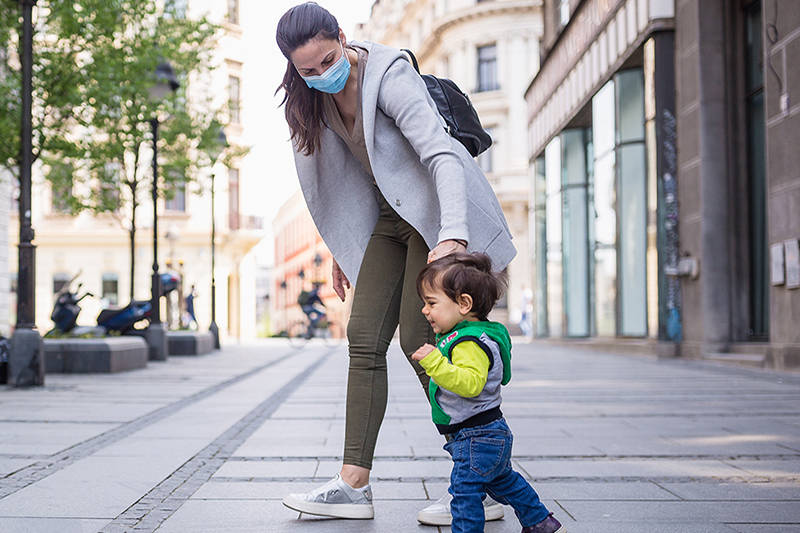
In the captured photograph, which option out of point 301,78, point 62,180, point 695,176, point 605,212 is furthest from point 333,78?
point 62,180

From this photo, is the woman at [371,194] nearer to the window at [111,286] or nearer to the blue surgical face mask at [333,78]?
the blue surgical face mask at [333,78]

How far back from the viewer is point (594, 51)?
16938 mm

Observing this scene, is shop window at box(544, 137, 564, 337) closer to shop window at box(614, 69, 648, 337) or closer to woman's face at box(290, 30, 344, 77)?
shop window at box(614, 69, 648, 337)

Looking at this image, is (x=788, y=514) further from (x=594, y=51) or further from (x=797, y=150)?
(x=594, y=51)

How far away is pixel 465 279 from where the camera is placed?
244 centimetres

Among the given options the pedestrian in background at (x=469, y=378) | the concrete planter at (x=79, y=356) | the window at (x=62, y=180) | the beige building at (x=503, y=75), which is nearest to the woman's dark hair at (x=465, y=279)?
the pedestrian in background at (x=469, y=378)

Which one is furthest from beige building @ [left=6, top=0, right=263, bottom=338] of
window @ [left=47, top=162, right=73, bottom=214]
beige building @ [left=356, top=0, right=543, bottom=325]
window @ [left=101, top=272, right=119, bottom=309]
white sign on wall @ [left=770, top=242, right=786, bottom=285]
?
white sign on wall @ [left=770, top=242, right=786, bottom=285]

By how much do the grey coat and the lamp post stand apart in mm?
5814

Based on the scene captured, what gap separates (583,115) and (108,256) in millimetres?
25991

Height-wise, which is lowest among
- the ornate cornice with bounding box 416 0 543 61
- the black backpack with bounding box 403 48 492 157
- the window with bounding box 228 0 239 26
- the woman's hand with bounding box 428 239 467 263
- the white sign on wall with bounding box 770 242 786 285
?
the woman's hand with bounding box 428 239 467 263

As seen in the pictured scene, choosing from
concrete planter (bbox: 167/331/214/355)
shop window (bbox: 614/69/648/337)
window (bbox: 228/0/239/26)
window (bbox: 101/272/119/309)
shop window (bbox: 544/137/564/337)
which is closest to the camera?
shop window (bbox: 614/69/648/337)

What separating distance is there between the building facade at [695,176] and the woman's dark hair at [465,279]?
305 inches

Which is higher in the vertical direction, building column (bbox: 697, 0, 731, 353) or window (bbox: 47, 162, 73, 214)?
window (bbox: 47, 162, 73, 214)

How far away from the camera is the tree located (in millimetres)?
12117
